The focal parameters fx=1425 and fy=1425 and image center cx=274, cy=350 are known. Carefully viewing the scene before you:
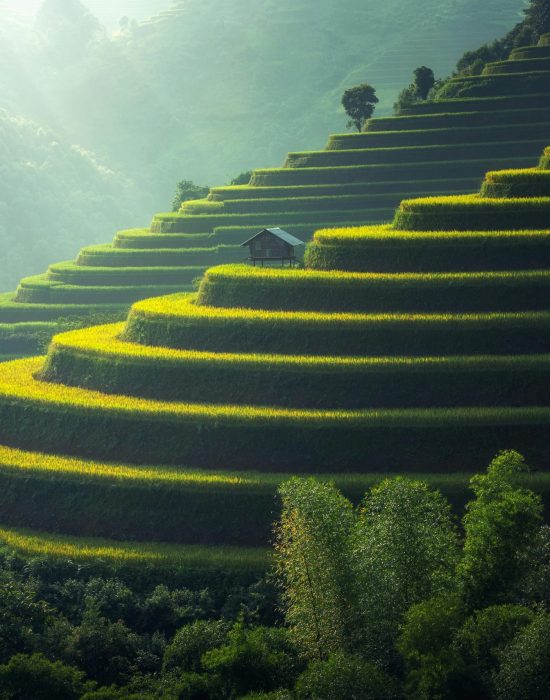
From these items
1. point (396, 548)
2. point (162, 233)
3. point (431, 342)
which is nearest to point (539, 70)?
point (162, 233)

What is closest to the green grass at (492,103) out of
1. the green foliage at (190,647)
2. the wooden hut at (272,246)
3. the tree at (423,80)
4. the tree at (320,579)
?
the tree at (423,80)

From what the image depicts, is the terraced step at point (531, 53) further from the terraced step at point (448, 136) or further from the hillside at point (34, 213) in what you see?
the hillside at point (34, 213)

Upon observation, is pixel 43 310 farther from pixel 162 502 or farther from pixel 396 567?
pixel 396 567

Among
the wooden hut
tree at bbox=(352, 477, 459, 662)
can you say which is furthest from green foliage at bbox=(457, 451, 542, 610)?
the wooden hut

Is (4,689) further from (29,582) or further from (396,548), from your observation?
(396,548)

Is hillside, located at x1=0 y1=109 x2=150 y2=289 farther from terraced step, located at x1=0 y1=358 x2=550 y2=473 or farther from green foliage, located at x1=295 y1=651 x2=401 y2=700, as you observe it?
green foliage, located at x1=295 y1=651 x2=401 y2=700

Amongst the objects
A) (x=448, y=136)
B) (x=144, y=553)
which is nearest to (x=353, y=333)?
(x=144, y=553)
